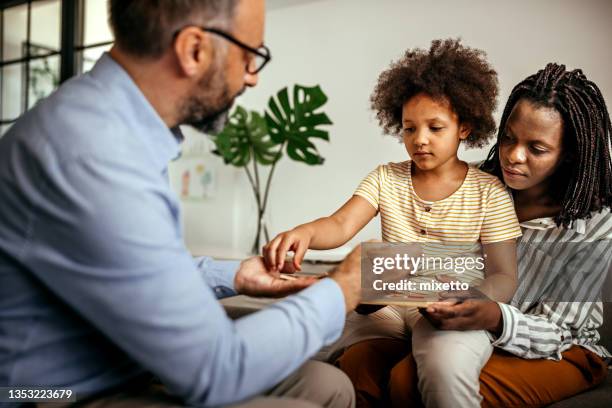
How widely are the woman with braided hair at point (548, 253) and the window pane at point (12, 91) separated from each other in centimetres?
417

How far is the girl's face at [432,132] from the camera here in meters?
1.23

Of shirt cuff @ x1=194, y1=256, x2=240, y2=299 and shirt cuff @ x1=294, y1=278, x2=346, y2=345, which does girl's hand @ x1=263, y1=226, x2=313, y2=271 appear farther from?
shirt cuff @ x1=294, y1=278, x2=346, y2=345

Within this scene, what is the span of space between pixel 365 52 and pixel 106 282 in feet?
5.05

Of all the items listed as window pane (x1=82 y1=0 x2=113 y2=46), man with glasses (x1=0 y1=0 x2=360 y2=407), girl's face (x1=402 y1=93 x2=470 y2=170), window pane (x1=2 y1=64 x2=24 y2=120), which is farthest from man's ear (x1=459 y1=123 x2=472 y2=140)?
window pane (x1=2 y1=64 x2=24 y2=120)

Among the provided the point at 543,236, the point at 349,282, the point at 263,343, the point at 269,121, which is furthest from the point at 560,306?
the point at 269,121

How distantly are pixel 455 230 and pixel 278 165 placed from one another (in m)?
1.82

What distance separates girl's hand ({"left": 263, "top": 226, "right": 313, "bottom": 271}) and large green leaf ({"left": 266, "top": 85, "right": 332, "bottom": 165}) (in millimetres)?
1316

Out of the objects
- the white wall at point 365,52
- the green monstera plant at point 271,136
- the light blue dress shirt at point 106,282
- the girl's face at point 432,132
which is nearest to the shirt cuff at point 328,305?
the light blue dress shirt at point 106,282

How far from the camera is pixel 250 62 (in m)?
0.97

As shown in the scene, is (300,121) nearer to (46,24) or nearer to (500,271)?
(500,271)

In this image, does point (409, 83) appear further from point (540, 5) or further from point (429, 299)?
point (540, 5)

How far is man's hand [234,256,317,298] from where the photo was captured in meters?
1.10

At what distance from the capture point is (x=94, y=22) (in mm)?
4227

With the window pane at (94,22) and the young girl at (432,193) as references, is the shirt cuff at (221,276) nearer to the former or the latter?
the young girl at (432,193)
